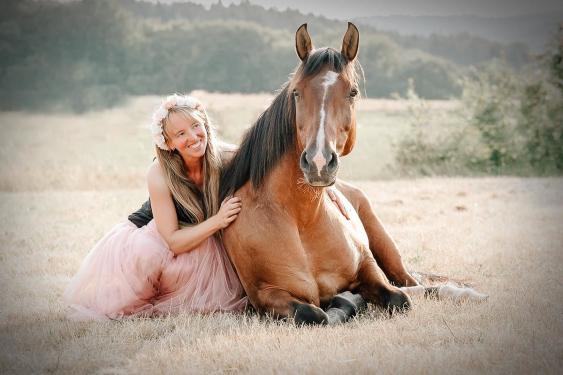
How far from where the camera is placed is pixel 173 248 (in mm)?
4738

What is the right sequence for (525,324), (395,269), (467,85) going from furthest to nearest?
(467,85) → (395,269) → (525,324)

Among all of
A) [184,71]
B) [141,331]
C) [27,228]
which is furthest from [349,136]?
[184,71]

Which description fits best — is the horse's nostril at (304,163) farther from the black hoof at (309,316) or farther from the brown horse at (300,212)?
the black hoof at (309,316)

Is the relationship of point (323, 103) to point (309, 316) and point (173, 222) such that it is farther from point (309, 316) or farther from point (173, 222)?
point (173, 222)

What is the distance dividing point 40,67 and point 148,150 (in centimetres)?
627

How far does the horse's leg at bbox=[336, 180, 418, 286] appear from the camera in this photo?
5457mm

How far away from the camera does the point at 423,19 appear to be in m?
22.5

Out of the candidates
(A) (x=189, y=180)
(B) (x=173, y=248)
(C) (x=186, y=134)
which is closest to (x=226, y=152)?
(A) (x=189, y=180)

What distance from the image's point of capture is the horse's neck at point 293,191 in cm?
435

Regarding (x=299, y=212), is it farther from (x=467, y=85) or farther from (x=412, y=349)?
(x=467, y=85)

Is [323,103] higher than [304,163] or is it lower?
higher

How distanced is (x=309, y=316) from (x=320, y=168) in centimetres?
118

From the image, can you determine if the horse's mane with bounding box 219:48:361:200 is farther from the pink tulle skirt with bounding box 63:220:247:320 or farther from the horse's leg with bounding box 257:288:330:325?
the horse's leg with bounding box 257:288:330:325

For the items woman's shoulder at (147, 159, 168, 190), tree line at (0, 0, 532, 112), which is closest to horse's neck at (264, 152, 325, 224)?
woman's shoulder at (147, 159, 168, 190)
